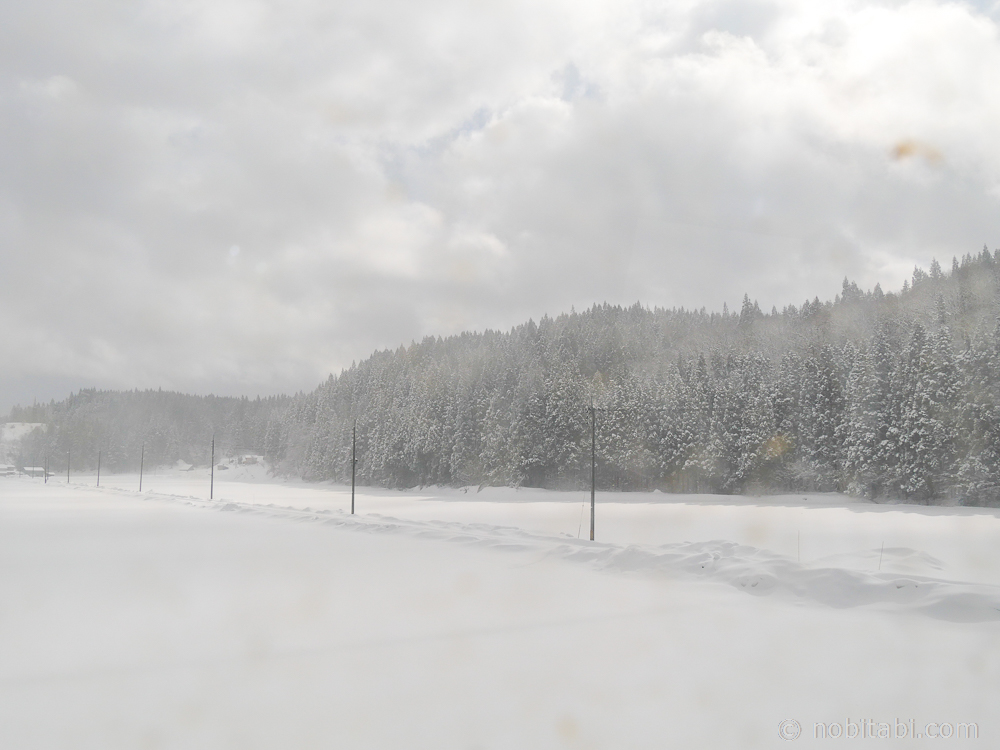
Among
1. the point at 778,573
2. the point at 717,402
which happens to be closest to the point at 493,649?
the point at 778,573

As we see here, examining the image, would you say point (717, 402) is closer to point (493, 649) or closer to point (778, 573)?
point (778, 573)

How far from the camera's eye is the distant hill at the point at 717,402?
4759 centimetres

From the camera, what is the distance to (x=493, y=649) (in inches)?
346

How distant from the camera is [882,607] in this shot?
1118 centimetres

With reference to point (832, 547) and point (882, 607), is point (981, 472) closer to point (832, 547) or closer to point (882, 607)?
point (832, 547)

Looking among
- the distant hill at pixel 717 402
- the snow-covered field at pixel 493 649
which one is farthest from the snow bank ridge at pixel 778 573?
the distant hill at pixel 717 402

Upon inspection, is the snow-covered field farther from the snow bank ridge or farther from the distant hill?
the distant hill

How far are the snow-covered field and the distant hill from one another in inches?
1327

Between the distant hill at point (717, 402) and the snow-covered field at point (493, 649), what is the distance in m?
33.7

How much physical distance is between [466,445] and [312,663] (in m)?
68.6

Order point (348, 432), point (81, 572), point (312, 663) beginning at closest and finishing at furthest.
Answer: point (312, 663) < point (81, 572) < point (348, 432)

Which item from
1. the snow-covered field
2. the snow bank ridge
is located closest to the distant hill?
the snow-covered field

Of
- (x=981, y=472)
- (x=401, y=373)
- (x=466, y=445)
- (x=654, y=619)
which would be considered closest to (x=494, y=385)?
(x=466, y=445)

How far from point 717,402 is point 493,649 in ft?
196
